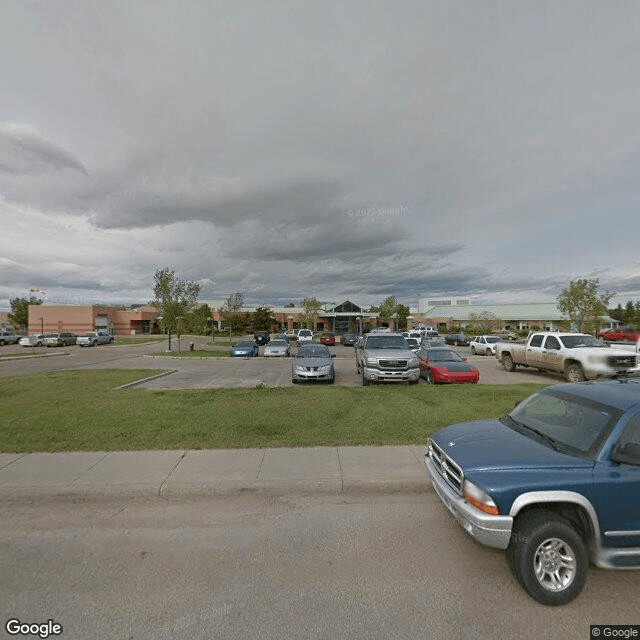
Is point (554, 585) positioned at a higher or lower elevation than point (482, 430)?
lower

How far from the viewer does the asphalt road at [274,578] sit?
2.45 m

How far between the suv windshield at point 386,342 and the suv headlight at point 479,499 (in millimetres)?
9490

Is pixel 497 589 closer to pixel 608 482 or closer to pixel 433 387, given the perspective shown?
pixel 608 482

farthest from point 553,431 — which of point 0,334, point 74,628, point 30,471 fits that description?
point 0,334

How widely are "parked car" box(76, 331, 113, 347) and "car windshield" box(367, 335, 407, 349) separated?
36377 millimetres

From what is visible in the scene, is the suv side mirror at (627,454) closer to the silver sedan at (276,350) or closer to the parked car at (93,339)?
the silver sedan at (276,350)

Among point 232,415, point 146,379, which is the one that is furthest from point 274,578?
point 146,379

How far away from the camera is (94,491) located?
4383 mm

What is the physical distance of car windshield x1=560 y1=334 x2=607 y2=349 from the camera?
13.2m

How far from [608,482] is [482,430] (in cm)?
117

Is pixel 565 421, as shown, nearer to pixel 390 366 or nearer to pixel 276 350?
pixel 390 366

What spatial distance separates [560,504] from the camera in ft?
9.23

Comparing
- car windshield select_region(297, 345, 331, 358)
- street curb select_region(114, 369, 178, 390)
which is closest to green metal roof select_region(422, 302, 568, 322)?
car windshield select_region(297, 345, 331, 358)

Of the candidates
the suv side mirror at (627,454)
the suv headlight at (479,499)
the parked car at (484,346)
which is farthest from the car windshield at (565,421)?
the parked car at (484,346)
